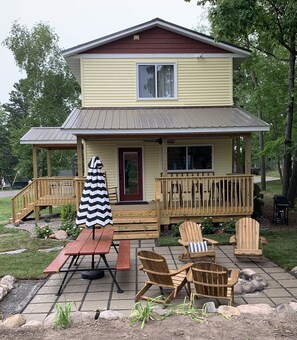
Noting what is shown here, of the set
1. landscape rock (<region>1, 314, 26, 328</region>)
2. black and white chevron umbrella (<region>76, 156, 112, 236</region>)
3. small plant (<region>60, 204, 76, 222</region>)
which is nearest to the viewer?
landscape rock (<region>1, 314, 26, 328</region>)

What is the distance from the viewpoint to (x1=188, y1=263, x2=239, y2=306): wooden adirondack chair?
4906mm

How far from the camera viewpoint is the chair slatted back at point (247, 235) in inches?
303

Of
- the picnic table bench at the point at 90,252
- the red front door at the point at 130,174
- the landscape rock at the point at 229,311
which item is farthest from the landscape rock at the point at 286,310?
the red front door at the point at 130,174

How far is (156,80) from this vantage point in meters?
13.2

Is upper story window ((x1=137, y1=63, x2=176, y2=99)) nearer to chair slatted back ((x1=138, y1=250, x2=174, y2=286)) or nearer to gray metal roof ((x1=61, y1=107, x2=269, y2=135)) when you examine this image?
gray metal roof ((x1=61, y1=107, x2=269, y2=135))

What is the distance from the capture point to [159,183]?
35.0 feet

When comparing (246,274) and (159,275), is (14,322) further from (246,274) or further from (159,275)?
(246,274)

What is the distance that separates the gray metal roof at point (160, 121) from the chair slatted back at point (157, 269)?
227 inches

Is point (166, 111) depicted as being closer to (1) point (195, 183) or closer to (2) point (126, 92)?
(2) point (126, 92)

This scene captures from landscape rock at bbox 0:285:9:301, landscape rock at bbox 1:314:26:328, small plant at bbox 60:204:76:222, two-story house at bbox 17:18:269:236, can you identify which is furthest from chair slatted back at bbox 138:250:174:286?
small plant at bbox 60:204:76:222

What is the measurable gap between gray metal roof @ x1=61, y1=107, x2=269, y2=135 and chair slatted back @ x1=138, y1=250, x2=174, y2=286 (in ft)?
18.9

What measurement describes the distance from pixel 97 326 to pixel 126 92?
10203 millimetres

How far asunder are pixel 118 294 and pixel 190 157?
8.26 m

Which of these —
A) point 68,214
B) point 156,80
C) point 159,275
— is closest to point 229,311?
point 159,275
